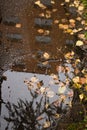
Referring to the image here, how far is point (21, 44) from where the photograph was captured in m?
7.17

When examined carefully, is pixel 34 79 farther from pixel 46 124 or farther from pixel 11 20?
pixel 11 20

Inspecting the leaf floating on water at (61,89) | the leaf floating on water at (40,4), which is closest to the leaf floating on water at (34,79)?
the leaf floating on water at (61,89)

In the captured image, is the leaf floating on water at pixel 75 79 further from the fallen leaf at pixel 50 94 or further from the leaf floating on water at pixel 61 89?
the fallen leaf at pixel 50 94

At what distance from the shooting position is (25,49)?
7.05m

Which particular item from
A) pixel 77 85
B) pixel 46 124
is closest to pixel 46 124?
pixel 46 124

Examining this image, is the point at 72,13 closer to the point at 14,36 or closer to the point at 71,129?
the point at 14,36

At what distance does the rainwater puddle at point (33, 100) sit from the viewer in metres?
5.36

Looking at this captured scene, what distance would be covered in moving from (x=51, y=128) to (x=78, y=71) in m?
1.64

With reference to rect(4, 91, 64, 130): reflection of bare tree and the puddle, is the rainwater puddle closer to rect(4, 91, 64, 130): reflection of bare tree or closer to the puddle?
rect(4, 91, 64, 130): reflection of bare tree

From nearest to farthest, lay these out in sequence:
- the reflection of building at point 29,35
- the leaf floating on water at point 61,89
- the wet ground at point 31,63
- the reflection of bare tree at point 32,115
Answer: the reflection of bare tree at point 32,115 < the wet ground at point 31,63 < the leaf floating on water at point 61,89 < the reflection of building at point 29,35

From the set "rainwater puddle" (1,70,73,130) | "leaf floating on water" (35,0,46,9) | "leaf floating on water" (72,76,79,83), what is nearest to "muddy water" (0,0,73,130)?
"rainwater puddle" (1,70,73,130)

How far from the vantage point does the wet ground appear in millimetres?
5531

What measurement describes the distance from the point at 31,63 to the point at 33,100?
3.59 feet

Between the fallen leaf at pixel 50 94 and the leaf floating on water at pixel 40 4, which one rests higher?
the leaf floating on water at pixel 40 4
